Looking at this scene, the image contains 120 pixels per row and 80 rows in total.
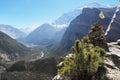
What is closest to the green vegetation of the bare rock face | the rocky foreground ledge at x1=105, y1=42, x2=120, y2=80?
the rocky foreground ledge at x1=105, y1=42, x2=120, y2=80

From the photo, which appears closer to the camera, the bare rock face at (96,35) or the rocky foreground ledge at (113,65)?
the rocky foreground ledge at (113,65)

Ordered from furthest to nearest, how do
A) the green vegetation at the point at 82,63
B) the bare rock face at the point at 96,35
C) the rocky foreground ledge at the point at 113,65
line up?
1. the bare rock face at the point at 96,35
2. the rocky foreground ledge at the point at 113,65
3. the green vegetation at the point at 82,63

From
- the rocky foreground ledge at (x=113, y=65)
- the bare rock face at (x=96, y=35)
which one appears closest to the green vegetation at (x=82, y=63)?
the rocky foreground ledge at (x=113, y=65)

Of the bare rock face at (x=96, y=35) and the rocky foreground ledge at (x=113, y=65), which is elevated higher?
the bare rock face at (x=96, y=35)

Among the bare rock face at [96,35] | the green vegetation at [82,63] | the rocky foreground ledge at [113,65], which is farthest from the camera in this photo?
the bare rock face at [96,35]

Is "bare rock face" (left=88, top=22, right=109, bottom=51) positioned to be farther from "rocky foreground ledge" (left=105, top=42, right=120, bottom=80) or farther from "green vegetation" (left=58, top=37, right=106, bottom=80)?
"green vegetation" (left=58, top=37, right=106, bottom=80)

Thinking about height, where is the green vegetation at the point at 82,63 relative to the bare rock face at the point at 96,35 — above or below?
below

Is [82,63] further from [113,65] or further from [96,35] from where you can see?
[96,35]

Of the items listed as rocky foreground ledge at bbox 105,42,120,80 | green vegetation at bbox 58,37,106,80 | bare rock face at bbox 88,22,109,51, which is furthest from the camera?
bare rock face at bbox 88,22,109,51

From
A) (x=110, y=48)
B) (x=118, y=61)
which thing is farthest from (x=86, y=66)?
(x=110, y=48)

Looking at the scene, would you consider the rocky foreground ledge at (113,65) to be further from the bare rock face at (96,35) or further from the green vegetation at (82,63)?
the bare rock face at (96,35)
